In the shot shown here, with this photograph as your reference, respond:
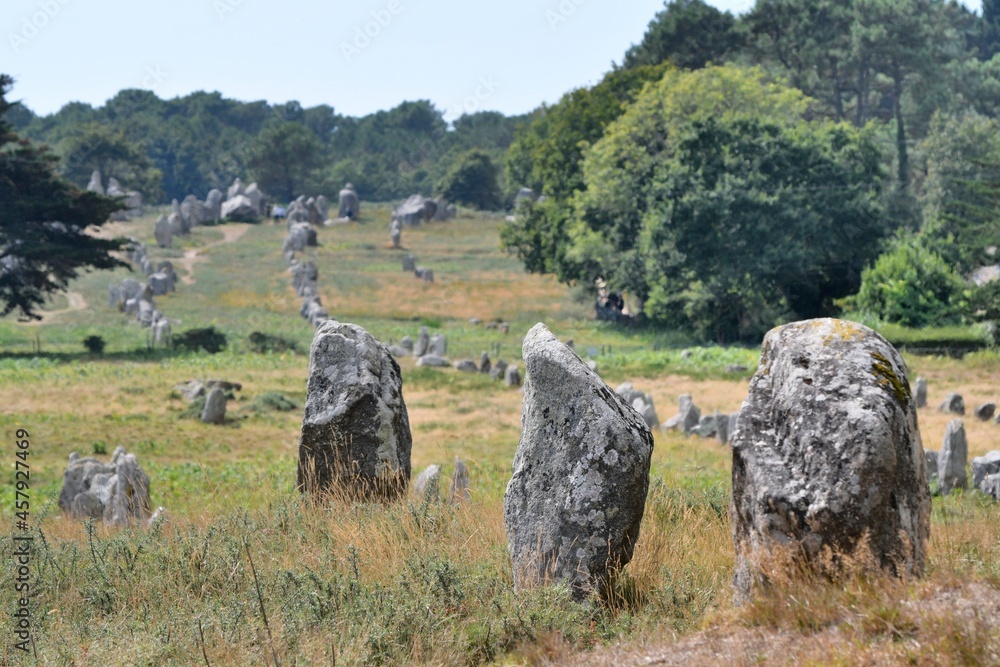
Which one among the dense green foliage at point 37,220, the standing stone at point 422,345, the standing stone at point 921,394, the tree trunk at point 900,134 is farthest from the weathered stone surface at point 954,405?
the tree trunk at point 900,134

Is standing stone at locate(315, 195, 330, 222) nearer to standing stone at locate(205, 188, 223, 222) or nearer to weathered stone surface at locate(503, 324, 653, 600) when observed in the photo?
standing stone at locate(205, 188, 223, 222)

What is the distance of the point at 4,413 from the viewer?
22.6 m

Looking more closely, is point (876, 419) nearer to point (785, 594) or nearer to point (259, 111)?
point (785, 594)

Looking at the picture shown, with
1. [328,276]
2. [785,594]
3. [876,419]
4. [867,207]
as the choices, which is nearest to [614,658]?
[785,594]

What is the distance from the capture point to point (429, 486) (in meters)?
9.91

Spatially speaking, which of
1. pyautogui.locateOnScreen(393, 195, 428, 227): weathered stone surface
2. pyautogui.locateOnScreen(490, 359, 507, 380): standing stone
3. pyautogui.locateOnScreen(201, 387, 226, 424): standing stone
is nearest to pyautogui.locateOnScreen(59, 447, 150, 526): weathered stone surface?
pyautogui.locateOnScreen(201, 387, 226, 424): standing stone

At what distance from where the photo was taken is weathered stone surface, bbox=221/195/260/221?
8244cm

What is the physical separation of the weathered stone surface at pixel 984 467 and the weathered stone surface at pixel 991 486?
21 centimetres

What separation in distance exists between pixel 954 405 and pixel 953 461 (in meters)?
8.77

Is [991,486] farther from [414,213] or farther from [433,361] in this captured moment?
[414,213]

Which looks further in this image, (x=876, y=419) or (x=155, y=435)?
(x=155, y=435)

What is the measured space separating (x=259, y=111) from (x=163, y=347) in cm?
10548

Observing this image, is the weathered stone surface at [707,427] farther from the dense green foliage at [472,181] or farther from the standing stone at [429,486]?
the dense green foliage at [472,181]

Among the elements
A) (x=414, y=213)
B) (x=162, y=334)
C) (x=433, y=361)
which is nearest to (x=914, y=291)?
(x=433, y=361)
